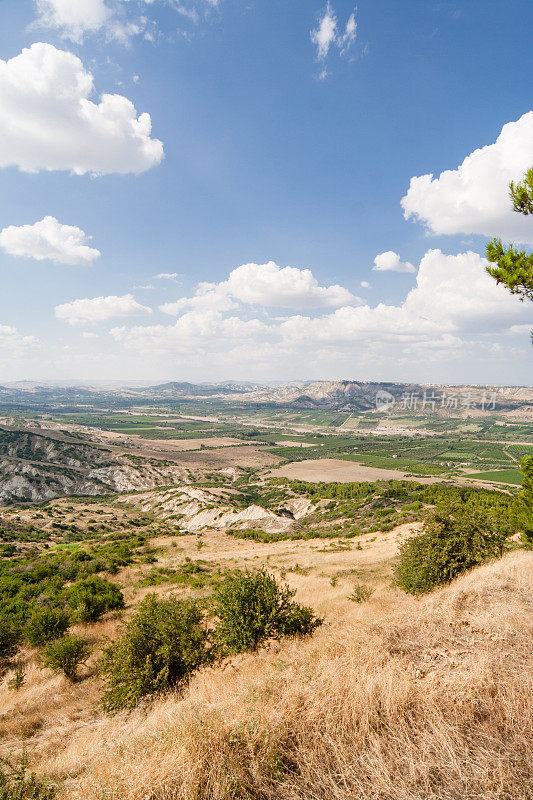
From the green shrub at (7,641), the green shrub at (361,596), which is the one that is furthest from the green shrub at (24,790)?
the green shrub at (7,641)

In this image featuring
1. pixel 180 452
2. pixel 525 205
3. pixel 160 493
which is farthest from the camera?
pixel 180 452

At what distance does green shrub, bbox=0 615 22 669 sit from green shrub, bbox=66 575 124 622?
3.30 metres

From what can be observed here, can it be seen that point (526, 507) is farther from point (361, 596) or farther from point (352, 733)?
point (352, 733)

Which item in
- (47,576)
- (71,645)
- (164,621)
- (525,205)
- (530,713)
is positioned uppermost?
Result: (525,205)

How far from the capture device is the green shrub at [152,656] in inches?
423

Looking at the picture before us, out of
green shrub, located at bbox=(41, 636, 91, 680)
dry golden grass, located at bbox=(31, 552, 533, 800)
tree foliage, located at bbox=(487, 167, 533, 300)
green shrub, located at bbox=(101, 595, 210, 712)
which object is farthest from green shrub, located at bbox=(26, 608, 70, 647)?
tree foliage, located at bbox=(487, 167, 533, 300)

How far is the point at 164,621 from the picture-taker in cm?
1235

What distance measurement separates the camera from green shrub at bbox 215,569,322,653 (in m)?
11.9

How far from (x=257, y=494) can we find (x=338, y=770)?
343 ft

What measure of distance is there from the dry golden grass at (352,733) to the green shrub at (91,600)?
14495mm

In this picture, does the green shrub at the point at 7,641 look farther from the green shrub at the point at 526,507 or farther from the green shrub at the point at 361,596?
the green shrub at the point at 526,507

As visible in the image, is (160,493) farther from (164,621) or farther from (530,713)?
(530,713)

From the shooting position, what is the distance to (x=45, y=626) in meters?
18.2

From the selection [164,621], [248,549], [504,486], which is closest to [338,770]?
[164,621]
